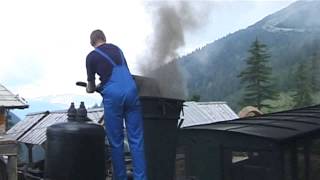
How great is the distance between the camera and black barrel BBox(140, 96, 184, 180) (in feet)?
16.9

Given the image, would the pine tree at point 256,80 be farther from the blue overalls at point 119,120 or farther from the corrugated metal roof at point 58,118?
the blue overalls at point 119,120

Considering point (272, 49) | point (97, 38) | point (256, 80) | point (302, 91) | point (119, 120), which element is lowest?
point (119, 120)

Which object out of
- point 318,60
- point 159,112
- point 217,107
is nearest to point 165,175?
point 159,112

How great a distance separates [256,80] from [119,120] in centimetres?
2768

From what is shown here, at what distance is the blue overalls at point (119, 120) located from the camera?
178 inches

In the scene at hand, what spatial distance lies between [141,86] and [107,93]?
100 centimetres

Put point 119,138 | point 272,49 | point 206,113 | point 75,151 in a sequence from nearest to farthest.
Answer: point 75,151, point 119,138, point 206,113, point 272,49

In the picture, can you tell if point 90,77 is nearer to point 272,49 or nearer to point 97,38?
point 97,38

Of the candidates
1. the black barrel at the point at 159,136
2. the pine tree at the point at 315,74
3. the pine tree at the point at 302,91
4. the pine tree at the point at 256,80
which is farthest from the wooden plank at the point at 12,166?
the pine tree at the point at 315,74

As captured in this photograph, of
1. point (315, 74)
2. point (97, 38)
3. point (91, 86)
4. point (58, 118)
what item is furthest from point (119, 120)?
point (315, 74)

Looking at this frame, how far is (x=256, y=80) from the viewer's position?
1243 inches

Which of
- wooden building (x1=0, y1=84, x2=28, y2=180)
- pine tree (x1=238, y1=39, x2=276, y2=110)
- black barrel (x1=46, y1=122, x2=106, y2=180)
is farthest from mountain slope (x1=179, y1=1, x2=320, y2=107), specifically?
black barrel (x1=46, y1=122, x2=106, y2=180)

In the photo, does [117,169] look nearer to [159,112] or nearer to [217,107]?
[159,112]

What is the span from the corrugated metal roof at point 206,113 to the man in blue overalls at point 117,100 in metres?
10.6
